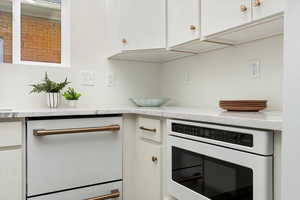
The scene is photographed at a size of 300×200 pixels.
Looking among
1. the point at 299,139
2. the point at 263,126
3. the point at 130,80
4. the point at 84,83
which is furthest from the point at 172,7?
the point at 299,139

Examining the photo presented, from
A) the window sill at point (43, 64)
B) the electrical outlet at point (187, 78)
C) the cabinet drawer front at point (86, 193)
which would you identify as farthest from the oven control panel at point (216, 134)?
the window sill at point (43, 64)

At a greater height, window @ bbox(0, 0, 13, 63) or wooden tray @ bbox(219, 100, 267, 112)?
window @ bbox(0, 0, 13, 63)

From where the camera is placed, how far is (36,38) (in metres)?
2.18

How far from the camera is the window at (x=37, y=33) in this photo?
1.79 meters

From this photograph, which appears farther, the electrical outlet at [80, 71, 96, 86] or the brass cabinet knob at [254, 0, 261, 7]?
the electrical outlet at [80, 71, 96, 86]

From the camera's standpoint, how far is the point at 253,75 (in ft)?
4.78

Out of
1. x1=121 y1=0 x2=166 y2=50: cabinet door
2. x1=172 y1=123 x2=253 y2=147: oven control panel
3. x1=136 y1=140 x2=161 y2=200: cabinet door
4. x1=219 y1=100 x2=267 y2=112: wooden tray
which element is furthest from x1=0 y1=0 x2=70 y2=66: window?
x1=219 y1=100 x2=267 y2=112: wooden tray

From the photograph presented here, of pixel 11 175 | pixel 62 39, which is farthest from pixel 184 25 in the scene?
pixel 11 175

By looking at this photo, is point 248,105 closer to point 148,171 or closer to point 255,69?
point 255,69

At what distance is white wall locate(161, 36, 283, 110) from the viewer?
1.35 m

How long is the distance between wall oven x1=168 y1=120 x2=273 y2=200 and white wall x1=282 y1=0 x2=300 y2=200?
145 millimetres

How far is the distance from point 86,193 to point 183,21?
1322mm

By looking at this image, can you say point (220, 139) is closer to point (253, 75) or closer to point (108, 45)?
point (253, 75)

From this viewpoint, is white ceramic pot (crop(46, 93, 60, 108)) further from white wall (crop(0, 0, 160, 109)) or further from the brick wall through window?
the brick wall through window
